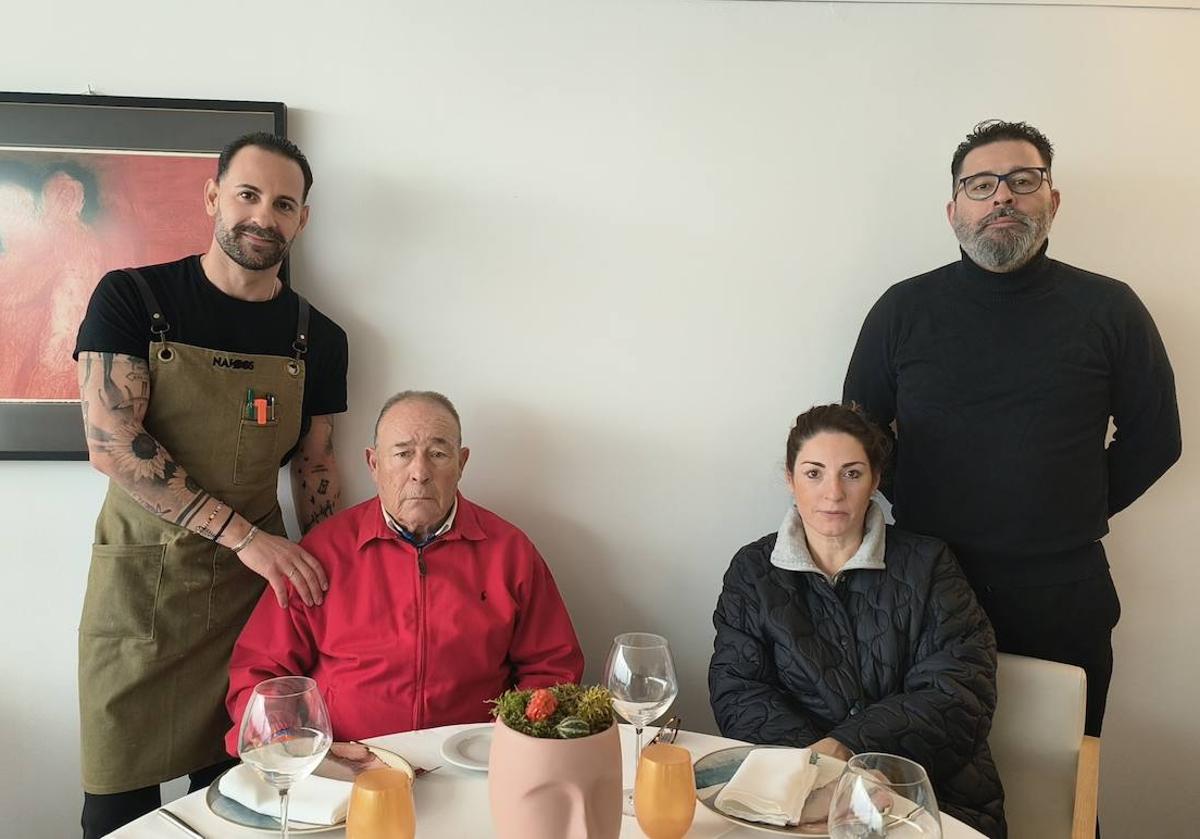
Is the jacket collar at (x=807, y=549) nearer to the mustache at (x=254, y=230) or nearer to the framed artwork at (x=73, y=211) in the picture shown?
the mustache at (x=254, y=230)

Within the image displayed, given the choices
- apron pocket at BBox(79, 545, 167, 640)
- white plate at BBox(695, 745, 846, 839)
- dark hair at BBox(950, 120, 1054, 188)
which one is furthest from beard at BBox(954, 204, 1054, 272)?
apron pocket at BBox(79, 545, 167, 640)

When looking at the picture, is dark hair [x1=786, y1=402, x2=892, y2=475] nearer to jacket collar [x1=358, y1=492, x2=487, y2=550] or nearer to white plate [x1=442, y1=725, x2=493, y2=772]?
jacket collar [x1=358, y1=492, x2=487, y2=550]

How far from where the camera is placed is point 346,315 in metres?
2.36

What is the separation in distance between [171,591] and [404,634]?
58cm

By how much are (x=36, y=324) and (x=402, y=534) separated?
1128 mm

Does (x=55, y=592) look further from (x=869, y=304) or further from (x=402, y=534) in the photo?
(x=869, y=304)

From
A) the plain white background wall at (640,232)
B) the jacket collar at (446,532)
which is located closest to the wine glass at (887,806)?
the jacket collar at (446,532)

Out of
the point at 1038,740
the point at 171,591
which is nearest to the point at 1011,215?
the point at 1038,740

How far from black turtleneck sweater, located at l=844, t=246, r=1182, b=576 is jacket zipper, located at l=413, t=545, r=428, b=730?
4.12ft

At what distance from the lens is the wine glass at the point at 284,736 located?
3.69 ft

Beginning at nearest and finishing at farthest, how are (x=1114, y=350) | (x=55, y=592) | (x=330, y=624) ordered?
(x=330, y=624), (x=1114, y=350), (x=55, y=592)

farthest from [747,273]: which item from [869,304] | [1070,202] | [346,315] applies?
[346,315]

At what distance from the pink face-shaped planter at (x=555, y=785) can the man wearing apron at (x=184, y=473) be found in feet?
3.44

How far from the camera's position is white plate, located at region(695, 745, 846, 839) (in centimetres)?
126
